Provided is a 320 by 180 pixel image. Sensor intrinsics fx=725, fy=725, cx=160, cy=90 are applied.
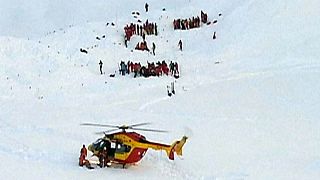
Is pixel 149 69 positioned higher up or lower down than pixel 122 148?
higher up

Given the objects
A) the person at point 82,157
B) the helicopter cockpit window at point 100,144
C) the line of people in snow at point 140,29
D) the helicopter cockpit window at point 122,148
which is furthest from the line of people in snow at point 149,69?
the person at point 82,157

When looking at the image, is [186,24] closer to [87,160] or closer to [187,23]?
[187,23]

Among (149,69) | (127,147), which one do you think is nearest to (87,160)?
(127,147)

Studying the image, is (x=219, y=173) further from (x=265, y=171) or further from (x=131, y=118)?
(x=131, y=118)

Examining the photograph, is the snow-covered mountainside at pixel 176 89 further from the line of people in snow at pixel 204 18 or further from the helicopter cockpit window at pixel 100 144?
the line of people in snow at pixel 204 18

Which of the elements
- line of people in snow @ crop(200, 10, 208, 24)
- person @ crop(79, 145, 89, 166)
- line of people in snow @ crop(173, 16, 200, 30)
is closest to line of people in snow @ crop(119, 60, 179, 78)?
line of people in snow @ crop(173, 16, 200, 30)

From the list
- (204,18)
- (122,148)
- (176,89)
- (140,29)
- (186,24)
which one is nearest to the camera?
(122,148)
